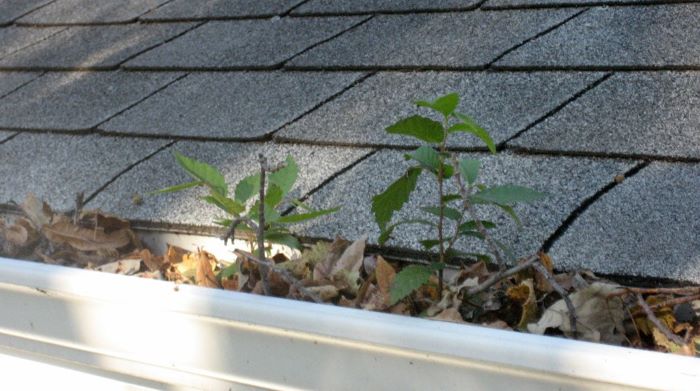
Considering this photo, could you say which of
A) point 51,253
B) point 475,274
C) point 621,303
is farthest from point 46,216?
point 621,303

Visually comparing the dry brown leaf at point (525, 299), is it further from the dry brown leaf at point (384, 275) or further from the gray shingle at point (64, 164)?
the gray shingle at point (64, 164)

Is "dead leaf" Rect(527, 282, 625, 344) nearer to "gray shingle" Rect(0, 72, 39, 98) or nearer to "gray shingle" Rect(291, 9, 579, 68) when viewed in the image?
"gray shingle" Rect(291, 9, 579, 68)

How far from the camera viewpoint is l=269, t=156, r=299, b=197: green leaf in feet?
5.30

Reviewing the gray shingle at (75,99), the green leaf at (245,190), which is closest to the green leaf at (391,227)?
the green leaf at (245,190)

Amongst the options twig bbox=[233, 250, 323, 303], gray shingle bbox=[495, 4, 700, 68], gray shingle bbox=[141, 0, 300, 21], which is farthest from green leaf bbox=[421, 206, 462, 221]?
gray shingle bbox=[141, 0, 300, 21]

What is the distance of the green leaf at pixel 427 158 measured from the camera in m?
1.43

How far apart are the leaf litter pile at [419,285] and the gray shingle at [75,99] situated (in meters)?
0.49

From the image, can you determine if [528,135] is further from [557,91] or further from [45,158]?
[45,158]

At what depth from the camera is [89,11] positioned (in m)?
3.12

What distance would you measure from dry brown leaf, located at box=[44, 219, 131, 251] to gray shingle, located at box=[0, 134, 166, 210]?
0.09 m

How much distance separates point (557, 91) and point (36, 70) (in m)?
1.58

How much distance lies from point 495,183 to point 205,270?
0.51m

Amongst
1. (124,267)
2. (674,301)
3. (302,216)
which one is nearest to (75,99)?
(124,267)

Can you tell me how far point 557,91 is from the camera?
183cm
